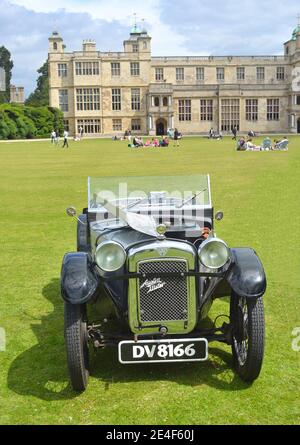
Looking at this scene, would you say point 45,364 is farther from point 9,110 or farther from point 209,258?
point 9,110

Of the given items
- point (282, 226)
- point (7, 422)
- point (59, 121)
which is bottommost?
point (7, 422)

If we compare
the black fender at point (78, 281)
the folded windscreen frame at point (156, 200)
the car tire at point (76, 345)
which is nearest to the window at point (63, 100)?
the folded windscreen frame at point (156, 200)

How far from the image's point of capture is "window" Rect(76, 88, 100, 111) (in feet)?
259

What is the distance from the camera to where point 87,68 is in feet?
259

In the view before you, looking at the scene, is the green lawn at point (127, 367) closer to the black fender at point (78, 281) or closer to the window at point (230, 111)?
the black fender at point (78, 281)

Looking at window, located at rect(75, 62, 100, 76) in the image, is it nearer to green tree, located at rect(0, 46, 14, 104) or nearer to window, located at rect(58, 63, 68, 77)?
window, located at rect(58, 63, 68, 77)

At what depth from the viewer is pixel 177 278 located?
4.56 metres

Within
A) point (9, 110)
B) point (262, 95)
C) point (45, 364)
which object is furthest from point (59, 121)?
point (45, 364)

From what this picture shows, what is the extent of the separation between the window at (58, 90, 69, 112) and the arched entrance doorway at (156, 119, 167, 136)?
1409 centimetres

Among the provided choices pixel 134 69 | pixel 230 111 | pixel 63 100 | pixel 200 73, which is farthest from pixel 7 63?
pixel 230 111

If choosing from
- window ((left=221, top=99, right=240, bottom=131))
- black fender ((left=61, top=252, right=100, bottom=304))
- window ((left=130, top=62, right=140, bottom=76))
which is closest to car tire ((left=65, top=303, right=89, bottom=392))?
black fender ((left=61, top=252, right=100, bottom=304))

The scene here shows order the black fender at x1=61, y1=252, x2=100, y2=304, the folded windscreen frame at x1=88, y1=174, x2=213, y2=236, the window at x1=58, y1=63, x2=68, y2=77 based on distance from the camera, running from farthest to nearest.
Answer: the window at x1=58, y1=63, x2=68, y2=77, the folded windscreen frame at x1=88, y1=174, x2=213, y2=236, the black fender at x1=61, y1=252, x2=100, y2=304

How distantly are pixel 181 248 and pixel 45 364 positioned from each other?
74.1 inches

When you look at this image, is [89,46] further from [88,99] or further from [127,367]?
[127,367]
